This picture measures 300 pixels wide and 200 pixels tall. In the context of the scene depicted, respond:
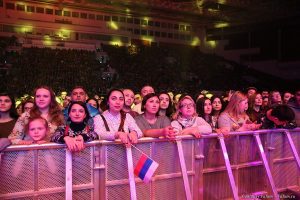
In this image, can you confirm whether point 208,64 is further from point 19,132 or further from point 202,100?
A: point 19,132

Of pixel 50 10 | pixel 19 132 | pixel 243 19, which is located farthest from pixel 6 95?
pixel 243 19

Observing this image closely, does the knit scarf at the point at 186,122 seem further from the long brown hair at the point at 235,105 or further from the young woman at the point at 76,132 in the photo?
the young woman at the point at 76,132

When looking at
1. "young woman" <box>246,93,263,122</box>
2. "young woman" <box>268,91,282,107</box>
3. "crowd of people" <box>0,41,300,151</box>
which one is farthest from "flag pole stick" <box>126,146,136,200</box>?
"young woman" <box>268,91,282,107</box>

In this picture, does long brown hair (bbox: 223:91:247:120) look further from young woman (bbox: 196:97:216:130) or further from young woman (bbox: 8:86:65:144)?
young woman (bbox: 8:86:65:144)

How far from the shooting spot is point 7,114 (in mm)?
3041

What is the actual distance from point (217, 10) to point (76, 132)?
21.9 metres

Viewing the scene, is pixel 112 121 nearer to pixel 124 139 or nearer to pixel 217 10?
pixel 124 139

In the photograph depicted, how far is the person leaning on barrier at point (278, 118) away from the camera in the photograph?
2.87 metres

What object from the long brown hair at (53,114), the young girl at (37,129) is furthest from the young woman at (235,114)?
the young girl at (37,129)

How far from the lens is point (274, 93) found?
4824mm

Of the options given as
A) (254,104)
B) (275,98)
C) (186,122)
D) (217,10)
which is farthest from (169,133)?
(217,10)

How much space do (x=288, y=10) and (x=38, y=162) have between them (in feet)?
67.4

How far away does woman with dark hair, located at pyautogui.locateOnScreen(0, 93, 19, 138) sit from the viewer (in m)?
2.91

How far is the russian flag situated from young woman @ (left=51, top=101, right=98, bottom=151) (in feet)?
1.68
